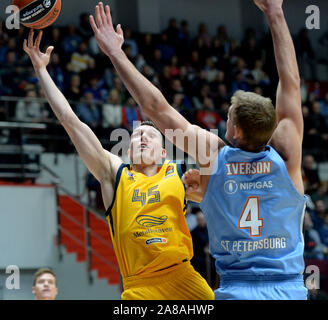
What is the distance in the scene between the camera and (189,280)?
14.2 ft

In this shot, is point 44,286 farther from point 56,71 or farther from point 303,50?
point 303,50

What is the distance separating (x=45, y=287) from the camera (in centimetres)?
655

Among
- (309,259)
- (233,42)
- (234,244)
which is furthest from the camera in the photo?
(233,42)

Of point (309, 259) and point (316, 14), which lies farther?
point (316, 14)

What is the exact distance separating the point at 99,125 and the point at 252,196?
8.70m

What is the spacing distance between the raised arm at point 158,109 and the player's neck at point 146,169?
1.31 meters

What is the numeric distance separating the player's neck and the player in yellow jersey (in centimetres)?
3

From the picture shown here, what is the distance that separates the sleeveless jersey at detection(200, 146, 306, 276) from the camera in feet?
10.2

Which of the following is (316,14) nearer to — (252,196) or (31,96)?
(31,96)

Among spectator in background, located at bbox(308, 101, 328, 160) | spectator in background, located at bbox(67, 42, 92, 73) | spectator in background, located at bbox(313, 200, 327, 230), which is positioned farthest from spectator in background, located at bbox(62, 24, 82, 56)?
spectator in background, located at bbox(313, 200, 327, 230)

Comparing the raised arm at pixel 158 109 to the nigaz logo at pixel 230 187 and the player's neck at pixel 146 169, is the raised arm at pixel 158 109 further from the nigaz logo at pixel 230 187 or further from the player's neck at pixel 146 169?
the player's neck at pixel 146 169

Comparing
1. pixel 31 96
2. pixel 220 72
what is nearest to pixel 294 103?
pixel 31 96

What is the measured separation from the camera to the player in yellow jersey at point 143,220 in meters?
4.18

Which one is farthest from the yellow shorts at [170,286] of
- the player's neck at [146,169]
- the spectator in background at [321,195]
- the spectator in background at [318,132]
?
the spectator in background at [318,132]
